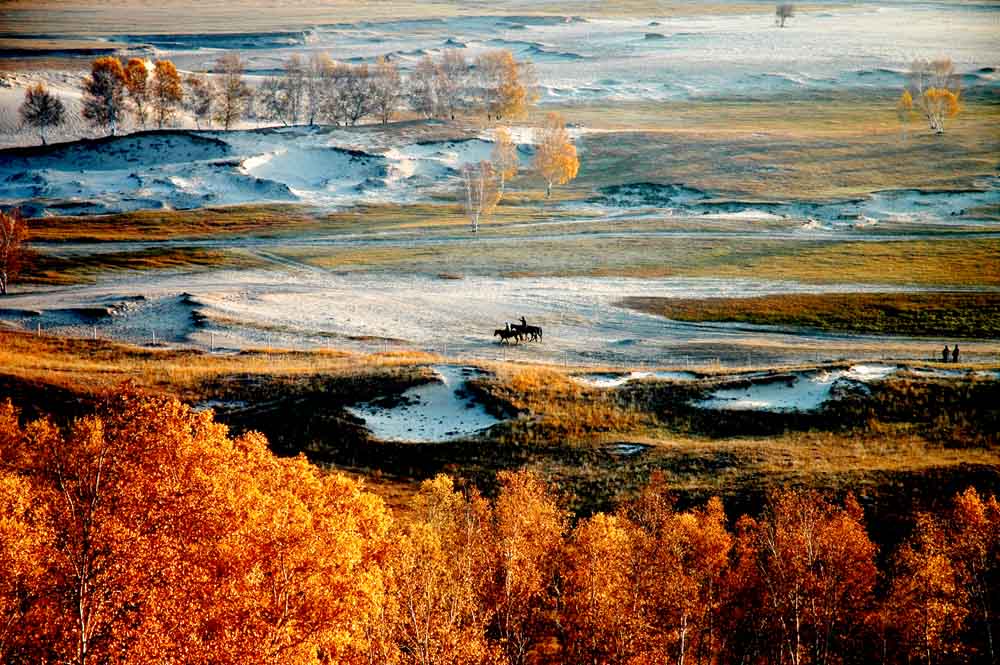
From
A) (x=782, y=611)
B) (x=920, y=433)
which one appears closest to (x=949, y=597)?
(x=782, y=611)

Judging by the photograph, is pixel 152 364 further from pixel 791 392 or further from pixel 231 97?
pixel 231 97

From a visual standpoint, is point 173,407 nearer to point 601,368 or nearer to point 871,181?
point 601,368

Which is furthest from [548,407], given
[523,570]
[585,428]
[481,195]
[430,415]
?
[481,195]

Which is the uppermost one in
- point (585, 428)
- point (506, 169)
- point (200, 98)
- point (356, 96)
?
point (356, 96)

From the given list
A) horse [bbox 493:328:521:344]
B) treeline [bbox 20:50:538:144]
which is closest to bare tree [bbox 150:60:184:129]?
treeline [bbox 20:50:538:144]

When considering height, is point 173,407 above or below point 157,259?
above

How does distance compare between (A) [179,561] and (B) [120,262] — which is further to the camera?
(B) [120,262]

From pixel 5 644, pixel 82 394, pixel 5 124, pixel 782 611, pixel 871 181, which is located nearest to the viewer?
pixel 5 644
